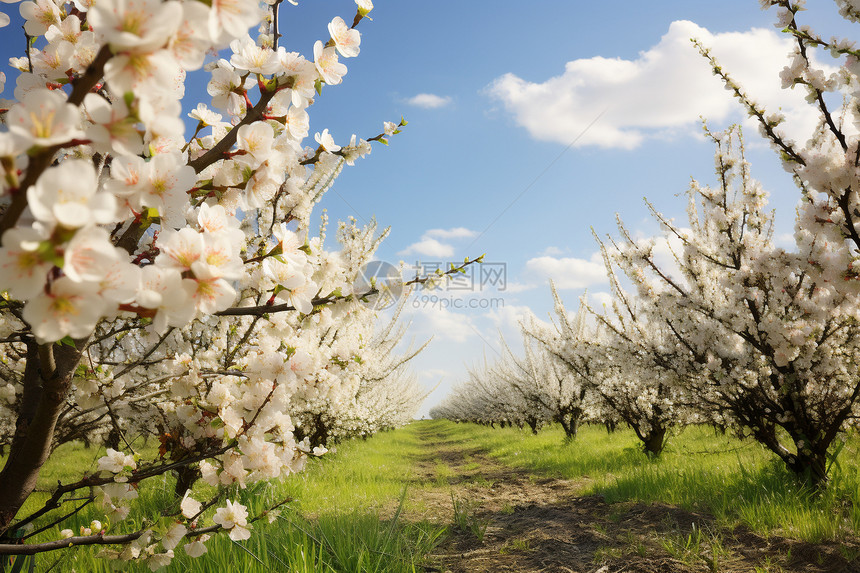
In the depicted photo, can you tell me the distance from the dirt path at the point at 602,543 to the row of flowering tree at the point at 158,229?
1.93m

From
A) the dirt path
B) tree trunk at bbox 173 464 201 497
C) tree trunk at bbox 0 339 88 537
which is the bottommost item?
the dirt path

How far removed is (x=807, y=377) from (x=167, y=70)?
553 centimetres

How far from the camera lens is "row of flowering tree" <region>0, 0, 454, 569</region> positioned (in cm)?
70

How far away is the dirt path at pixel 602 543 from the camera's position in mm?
3119

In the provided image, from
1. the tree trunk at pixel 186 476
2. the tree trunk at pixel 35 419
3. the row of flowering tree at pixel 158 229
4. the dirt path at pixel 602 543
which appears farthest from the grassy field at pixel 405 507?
the tree trunk at pixel 35 419

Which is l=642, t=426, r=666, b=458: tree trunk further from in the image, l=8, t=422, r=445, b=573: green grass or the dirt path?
l=8, t=422, r=445, b=573: green grass

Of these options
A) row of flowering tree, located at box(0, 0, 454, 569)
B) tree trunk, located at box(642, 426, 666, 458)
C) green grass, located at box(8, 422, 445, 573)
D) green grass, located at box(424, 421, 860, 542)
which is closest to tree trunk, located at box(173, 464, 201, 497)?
green grass, located at box(8, 422, 445, 573)

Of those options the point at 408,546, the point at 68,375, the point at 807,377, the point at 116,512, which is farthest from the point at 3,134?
the point at 807,377

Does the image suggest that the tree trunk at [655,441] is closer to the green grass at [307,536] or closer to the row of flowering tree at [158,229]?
the green grass at [307,536]

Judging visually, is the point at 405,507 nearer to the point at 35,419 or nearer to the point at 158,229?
the point at 35,419

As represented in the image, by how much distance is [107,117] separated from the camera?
2.61ft

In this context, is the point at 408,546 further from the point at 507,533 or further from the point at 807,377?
the point at 807,377

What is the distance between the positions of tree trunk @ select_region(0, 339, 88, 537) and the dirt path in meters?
2.66

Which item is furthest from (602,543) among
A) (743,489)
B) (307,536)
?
(307,536)
